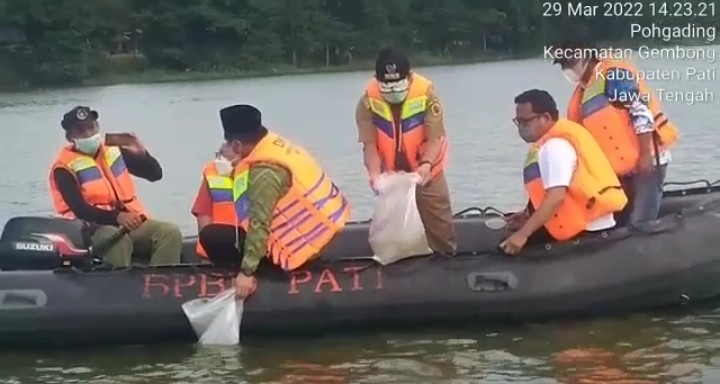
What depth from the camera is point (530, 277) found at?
738cm

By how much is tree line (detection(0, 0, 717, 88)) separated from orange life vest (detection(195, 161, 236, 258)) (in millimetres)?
36629

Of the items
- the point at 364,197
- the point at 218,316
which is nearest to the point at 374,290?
the point at 218,316

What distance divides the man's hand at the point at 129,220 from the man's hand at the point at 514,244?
6.78 feet

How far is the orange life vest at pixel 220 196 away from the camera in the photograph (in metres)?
7.66

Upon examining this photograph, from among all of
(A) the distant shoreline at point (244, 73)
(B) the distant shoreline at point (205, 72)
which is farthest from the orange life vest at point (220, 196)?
(A) the distant shoreline at point (244, 73)

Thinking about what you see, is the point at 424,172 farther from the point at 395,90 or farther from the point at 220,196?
the point at 220,196

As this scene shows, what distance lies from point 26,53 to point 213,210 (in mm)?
41813

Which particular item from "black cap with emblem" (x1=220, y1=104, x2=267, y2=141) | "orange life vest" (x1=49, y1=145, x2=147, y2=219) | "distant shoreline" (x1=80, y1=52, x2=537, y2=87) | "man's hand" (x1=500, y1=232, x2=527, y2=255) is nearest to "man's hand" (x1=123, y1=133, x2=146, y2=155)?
"orange life vest" (x1=49, y1=145, x2=147, y2=219)

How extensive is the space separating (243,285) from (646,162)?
2365 millimetres

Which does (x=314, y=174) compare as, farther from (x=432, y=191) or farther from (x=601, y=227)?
(x=601, y=227)

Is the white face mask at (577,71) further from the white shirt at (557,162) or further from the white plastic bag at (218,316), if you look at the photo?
the white plastic bag at (218,316)

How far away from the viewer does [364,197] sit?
46.3 ft

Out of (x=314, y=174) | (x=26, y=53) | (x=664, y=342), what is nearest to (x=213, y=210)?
(x=314, y=174)

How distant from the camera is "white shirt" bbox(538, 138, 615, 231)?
7207 mm
